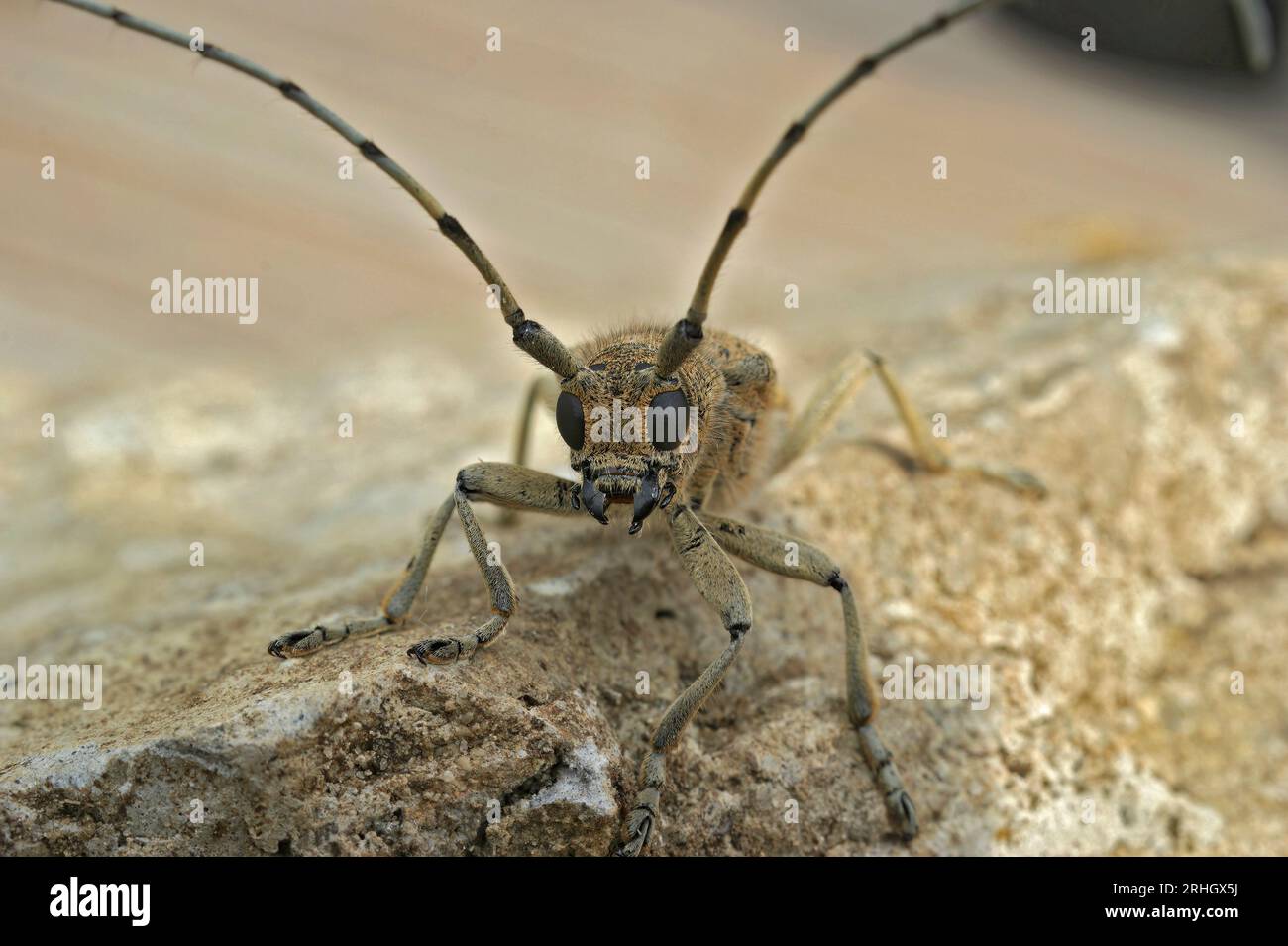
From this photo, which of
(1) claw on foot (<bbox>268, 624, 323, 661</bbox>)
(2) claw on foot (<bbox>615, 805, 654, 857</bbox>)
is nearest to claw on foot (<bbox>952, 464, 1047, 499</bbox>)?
(2) claw on foot (<bbox>615, 805, 654, 857</bbox>)

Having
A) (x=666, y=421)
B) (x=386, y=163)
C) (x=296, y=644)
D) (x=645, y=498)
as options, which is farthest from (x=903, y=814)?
(x=386, y=163)

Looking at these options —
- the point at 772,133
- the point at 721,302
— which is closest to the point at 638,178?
the point at 772,133

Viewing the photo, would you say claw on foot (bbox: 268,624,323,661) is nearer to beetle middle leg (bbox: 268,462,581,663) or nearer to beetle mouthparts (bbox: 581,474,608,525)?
beetle middle leg (bbox: 268,462,581,663)

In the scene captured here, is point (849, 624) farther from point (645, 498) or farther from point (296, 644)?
point (296, 644)

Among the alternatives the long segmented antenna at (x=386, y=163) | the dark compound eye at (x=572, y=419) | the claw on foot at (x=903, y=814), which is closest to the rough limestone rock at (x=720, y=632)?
the claw on foot at (x=903, y=814)

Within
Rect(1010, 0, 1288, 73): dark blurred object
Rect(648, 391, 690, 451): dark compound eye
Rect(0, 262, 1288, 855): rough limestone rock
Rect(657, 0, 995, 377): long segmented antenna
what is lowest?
Rect(0, 262, 1288, 855): rough limestone rock
